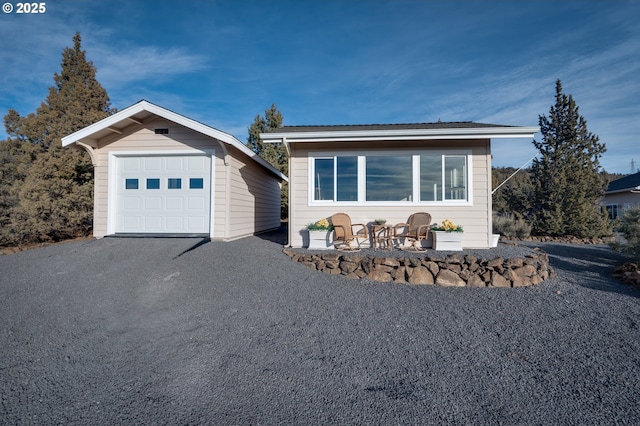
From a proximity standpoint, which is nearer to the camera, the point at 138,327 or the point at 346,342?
the point at 346,342

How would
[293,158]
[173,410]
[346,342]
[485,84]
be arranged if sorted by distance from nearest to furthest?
[173,410]
[346,342]
[293,158]
[485,84]

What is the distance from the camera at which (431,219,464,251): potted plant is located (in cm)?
682

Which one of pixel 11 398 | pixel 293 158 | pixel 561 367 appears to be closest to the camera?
pixel 11 398

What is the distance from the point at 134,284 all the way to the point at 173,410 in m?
3.46

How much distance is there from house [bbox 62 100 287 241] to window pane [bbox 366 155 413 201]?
3.73 m

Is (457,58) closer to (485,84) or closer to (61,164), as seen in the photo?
(485,84)

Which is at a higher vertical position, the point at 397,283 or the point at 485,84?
the point at 485,84

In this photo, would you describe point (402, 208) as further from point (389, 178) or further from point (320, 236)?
point (320, 236)

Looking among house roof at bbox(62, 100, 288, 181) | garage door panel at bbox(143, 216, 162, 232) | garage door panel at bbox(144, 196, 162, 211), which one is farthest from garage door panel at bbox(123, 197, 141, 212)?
house roof at bbox(62, 100, 288, 181)

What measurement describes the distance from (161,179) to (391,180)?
6361 mm

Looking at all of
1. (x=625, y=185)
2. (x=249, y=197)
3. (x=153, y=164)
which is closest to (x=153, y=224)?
(x=153, y=164)

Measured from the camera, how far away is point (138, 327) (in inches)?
151

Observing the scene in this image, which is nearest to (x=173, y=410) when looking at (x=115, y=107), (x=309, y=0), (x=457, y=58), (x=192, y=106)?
(x=309, y=0)

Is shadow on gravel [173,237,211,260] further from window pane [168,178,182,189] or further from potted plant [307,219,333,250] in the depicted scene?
potted plant [307,219,333,250]
